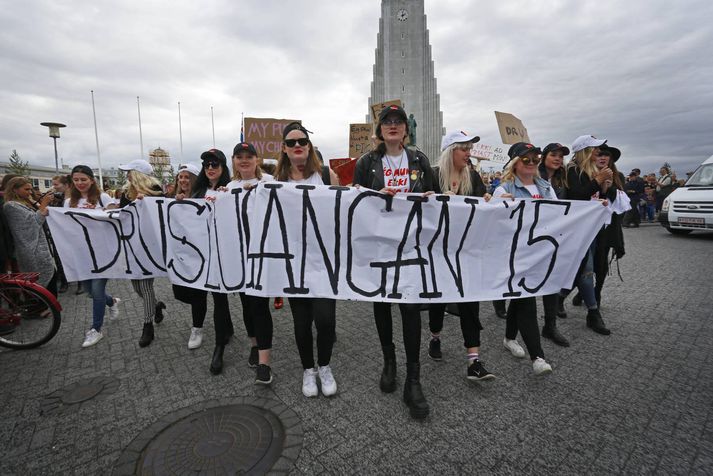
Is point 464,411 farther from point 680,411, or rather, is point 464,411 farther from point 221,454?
point 221,454

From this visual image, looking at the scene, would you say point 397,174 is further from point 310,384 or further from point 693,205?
point 693,205

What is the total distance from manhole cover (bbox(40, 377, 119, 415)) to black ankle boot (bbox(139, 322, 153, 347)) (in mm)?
726

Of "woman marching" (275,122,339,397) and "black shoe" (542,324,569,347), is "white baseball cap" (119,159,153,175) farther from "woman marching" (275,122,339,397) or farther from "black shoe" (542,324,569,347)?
"black shoe" (542,324,569,347)

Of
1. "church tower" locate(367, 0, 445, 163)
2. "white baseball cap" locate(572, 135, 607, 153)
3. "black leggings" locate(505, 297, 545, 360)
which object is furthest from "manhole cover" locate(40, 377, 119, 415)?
"church tower" locate(367, 0, 445, 163)

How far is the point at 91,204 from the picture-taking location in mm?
4469

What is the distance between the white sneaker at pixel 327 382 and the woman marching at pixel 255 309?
478 millimetres

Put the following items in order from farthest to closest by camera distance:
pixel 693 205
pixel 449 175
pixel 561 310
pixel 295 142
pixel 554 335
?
pixel 693 205 < pixel 561 310 < pixel 554 335 < pixel 449 175 < pixel 295 142

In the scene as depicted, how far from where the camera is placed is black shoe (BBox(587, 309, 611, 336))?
418 cm

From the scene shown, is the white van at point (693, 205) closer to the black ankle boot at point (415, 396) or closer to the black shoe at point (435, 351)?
the black shoe at point (435, 351)

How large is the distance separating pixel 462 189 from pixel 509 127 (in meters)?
7.57

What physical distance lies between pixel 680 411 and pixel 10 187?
7.81 metres

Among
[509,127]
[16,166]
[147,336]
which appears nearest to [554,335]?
[147,336]

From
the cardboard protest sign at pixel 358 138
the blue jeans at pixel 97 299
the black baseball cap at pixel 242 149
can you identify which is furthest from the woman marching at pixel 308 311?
the cardboard protest sign at pixel 358 138

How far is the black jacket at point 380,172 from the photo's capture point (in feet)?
10.3
